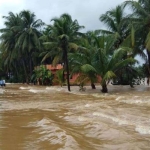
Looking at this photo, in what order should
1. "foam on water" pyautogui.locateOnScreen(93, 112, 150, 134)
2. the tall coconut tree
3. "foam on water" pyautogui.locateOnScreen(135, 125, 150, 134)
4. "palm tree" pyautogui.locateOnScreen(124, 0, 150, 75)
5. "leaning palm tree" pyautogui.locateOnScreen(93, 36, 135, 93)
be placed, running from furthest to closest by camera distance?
the tall coconut tree
"palm tree" pyautogui.locateOnScreen(124, 0, 150, 75)
"leaning palm tree" pyautogui.locateOnScreen(93, 36, 135, 93)
"foam on water" pyautogui.locateOnScreen(93, 112, 150, 134)
"foam on water" pyautogui.locateOnScreen(135, 125, 150, 134)

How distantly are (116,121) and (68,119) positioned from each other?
167 centimetres

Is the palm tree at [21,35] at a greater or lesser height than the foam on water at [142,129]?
greater

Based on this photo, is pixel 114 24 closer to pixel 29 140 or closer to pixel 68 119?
pixel 68 119

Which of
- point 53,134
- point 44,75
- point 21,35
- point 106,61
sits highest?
point 21,35

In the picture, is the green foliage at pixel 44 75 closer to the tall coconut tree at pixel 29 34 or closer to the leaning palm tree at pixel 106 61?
the tall coconut tree at pixel 29 34

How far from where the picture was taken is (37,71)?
126 feet

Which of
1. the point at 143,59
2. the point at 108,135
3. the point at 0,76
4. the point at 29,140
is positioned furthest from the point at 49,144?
the point at 0,76

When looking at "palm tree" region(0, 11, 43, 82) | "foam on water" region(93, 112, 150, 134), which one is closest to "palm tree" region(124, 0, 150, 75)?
"foam on water" region(93, 112, 150, 134)

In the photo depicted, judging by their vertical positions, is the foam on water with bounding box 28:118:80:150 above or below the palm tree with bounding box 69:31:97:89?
below

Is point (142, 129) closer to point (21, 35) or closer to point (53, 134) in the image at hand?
point (53, 134)

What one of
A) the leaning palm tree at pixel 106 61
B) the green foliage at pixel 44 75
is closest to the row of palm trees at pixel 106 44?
the leaning palm tree at pixel 106 61

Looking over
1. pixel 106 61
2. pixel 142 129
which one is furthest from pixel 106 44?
pixel 142 129

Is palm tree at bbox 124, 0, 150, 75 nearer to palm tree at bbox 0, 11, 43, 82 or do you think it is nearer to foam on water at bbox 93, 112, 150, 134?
foam on water at bbox 93, 112, 150, 134

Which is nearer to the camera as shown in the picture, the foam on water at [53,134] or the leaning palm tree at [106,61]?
the foam on water at [53,134]
